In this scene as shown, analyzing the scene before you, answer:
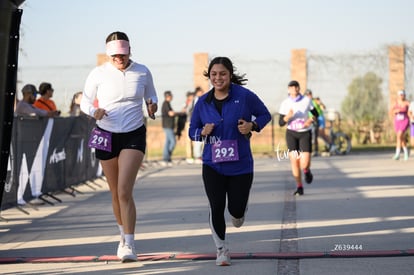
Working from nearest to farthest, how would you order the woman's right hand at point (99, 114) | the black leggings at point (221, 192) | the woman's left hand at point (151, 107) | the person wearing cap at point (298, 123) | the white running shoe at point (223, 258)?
1. the white running shoe at point (223, 258)
2. the black leggings at point (221, 192)
3. the woman's right hand at point (99, 114)
4. the woman's left hand at point (151, 107)
5. the person wearing cap at point (298, 123)

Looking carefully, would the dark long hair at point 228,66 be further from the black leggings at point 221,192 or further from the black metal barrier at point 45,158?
the black metal barrier at point 45,158

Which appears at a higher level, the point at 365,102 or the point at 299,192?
the point at 365,102

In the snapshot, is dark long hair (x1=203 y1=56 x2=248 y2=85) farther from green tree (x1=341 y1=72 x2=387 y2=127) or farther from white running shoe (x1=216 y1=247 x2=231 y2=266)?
green tree (x1=341 y1=72 x2=387 y2=127)

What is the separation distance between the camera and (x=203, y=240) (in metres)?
10.3

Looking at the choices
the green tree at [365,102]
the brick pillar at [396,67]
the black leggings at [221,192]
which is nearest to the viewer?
the black leggings at [221,192]

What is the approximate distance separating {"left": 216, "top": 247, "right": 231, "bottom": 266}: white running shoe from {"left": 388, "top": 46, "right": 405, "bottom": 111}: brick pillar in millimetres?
25587

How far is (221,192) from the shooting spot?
8711mm

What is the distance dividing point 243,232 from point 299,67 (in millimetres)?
23604

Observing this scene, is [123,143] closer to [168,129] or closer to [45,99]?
[45,99]

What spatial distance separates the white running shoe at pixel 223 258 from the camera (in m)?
8.55

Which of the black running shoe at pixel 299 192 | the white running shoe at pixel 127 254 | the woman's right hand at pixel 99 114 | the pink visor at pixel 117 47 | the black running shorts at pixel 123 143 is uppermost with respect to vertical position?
the pink visor at pixel 117 47

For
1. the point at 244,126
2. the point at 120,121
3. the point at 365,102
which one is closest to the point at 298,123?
the point at 120,121

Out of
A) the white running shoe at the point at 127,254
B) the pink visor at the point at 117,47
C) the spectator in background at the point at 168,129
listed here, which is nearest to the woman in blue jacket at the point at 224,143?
the white running shoe at the point at 127,254

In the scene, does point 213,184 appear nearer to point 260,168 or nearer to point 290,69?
point 260,168
